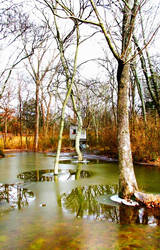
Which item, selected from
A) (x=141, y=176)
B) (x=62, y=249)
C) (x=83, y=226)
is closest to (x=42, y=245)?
(x=62, y=249)

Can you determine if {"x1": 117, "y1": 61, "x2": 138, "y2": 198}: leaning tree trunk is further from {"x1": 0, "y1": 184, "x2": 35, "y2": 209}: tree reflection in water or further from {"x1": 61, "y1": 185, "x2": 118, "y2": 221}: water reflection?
{"x1": 0, "y1": 184, "x2": 35, "y2": 209}: tree reflection in water

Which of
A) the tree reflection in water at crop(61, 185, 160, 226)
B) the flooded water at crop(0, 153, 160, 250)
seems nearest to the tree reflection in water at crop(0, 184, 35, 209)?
the flooded water at crop(0, 153, 160, 250)

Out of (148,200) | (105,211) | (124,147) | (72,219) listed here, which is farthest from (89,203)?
(124,147)

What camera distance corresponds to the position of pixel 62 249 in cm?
302

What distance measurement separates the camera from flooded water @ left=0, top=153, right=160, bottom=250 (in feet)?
10.6

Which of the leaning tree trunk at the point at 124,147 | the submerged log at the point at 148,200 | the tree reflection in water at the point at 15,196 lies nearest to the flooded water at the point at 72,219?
the tree reflection in water at the point at 15,196

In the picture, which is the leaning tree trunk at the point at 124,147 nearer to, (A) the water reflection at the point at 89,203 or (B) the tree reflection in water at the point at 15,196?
(A) the water reflection at the point at 89,203

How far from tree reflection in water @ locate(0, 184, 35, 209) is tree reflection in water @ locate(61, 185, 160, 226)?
2.70 feet

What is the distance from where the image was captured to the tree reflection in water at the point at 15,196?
5.00 metres

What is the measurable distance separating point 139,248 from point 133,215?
118cm

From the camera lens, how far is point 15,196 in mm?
5539

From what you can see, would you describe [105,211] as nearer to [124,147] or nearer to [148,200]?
[148,200]

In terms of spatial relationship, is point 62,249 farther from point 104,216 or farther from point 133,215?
point 133,215

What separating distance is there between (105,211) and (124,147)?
1.33m
